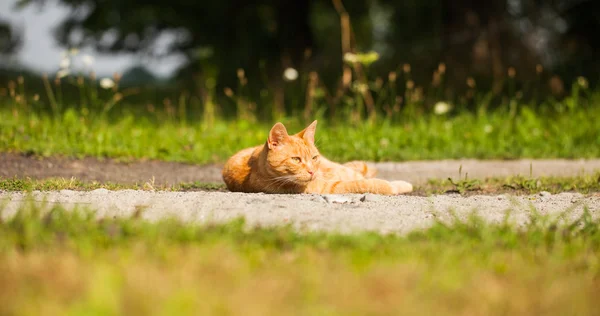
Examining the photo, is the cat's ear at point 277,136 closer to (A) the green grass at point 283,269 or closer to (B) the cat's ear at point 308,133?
(B) the cat's ear at point 308,133

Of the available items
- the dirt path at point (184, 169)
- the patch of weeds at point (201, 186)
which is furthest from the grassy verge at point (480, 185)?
the dirt path at point (184, 169)

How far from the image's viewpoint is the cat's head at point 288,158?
16.4 ft

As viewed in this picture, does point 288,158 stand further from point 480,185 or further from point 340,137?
point 340,137

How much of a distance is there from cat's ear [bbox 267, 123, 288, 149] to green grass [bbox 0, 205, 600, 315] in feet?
4.67

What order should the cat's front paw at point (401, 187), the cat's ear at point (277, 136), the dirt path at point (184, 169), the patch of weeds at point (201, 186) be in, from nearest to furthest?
the cat's ear at point (277, 136)
the cat's front paw at point (401, 187)
the patch of weeds at point (201, 186)
the dirt path at point (184, 169)

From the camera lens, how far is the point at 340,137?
8.24 meters

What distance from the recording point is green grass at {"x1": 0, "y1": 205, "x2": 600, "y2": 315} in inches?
103

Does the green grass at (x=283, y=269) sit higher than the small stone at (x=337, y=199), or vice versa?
the small stone at (x=337, y=199)

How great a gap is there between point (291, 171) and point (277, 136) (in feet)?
0.93

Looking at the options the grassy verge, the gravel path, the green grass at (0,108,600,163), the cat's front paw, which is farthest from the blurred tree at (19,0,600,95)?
the gravel path

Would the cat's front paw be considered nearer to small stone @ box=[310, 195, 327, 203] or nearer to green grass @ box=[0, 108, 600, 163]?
small stone @ box=[310, 195, 327, 203]

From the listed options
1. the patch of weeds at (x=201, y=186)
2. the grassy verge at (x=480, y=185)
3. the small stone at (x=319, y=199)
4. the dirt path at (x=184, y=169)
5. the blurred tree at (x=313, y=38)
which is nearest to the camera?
the small stone at (x=319, y=199)

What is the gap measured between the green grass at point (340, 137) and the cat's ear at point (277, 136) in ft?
6.38

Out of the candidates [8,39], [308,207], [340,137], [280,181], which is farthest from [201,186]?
[8,39]
